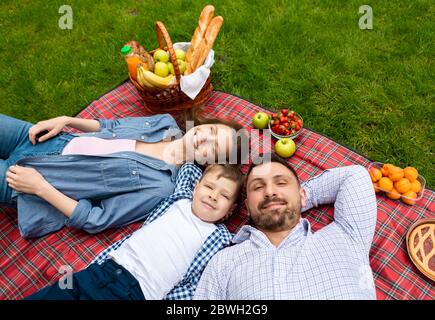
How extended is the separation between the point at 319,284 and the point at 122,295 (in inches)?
50.0

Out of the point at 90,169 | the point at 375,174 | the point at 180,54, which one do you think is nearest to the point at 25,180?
the point at 90,169

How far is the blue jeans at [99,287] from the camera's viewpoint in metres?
2.36

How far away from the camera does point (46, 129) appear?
3105mm

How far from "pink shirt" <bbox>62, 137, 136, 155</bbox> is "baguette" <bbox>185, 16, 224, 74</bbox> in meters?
0.97

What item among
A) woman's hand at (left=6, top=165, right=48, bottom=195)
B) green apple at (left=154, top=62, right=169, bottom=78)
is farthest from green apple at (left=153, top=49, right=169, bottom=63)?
woman's hand at (left=6, top=165, right=48, bottom=195)

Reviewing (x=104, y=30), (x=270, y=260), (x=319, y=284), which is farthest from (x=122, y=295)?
(x=104, y=30)

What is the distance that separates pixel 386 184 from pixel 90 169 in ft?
7.91

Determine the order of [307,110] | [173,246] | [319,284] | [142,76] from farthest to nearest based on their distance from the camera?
[307,110] < [142,76] < [173,246] < [319,284]

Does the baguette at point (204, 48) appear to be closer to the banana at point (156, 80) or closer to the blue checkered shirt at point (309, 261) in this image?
the banana at point (156, 80)

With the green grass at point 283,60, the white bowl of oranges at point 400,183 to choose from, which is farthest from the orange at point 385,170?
the green grass at point 283,60

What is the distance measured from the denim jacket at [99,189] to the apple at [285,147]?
3.31ft

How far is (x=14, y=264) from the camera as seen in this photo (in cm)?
289

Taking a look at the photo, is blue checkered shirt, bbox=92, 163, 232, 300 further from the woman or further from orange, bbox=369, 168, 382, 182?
orange, bbox=369, 168, 382, 182
